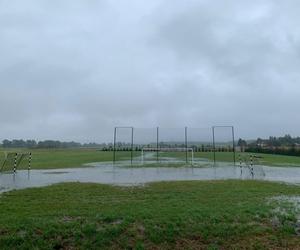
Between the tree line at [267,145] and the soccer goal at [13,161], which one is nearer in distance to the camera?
the soccer goal at [13,161]

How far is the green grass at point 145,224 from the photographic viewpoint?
6.75 meters

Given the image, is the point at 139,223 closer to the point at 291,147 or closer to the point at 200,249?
the point at 200,249

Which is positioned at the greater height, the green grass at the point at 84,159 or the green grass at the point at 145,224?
the green grass at the point at 84,159

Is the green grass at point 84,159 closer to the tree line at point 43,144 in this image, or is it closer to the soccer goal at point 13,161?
the soccer goal at point 13,161

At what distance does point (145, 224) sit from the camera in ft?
24.5

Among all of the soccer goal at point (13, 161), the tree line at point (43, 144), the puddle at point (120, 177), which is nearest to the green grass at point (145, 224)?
the puddle at point (120, 177)

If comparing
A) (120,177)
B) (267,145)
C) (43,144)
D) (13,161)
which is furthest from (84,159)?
(43,144)

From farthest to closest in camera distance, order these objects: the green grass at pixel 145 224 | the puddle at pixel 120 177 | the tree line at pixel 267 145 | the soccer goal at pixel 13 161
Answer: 1. the tree line at pixel 267 145
2. the soccer goal at pixel 13 161
3. the puddle at pixel 120 177
4. the green grass at pixel 145 224

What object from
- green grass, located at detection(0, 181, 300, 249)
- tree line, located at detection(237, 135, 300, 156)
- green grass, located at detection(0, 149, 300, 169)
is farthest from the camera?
tree line, located at detection(237, 135, 300, 156)

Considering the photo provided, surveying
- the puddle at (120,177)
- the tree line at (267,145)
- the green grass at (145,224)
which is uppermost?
the tree line at (267,145)

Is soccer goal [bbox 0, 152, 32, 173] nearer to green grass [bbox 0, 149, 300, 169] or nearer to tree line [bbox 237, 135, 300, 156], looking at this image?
green grass [bbox 0, 149, 300, 169]

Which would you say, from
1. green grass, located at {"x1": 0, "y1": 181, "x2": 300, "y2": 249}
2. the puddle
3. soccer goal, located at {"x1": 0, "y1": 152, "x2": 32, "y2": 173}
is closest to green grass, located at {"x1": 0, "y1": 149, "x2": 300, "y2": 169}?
soccer goal, located at {"x1": 0, "y1": 152, "x2": 32, "y2": 173}

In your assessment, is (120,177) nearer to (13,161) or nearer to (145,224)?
(13,161)

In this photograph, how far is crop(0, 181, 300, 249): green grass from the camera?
6.75 metres
